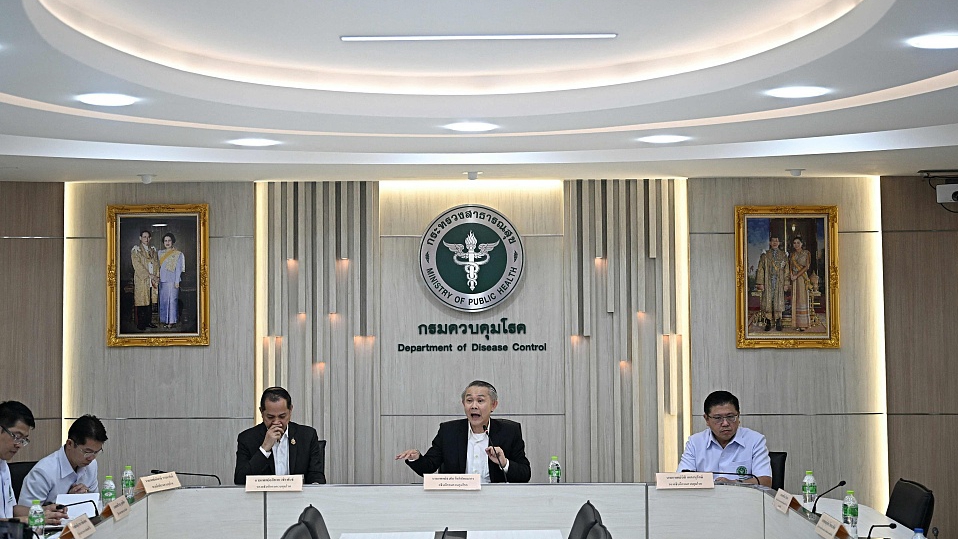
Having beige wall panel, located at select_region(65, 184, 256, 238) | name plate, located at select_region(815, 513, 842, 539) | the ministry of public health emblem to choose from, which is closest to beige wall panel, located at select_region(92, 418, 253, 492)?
beige wall panel, located at select_region(65, 184, 256, 238)

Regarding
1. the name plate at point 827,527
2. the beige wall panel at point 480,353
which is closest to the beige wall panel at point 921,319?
the beige wall panel at point 480,353

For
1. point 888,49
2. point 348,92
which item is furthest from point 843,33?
point 348,92

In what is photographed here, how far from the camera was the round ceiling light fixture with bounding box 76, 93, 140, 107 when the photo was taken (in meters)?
5.26

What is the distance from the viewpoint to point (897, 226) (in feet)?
26.5

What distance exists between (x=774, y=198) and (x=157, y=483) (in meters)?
5.05

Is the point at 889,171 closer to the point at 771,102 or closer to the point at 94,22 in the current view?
the point at 771,102

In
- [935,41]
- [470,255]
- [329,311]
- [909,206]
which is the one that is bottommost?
[329,311]

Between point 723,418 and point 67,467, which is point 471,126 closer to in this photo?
point 723,418

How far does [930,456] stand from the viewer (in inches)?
316

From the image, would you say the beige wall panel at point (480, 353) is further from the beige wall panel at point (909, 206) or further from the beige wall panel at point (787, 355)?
the beige wall panel at point (909, 206)

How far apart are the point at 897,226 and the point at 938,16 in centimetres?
451

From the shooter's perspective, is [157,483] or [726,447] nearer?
[157,483]

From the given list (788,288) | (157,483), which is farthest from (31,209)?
(788,288)

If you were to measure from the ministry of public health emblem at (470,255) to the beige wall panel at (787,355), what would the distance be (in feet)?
4.69
